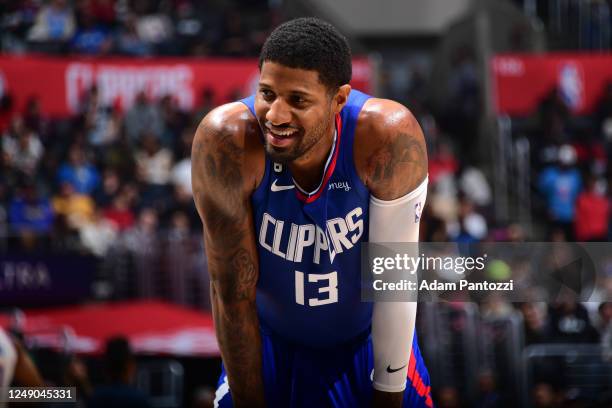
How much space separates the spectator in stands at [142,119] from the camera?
41.2ft

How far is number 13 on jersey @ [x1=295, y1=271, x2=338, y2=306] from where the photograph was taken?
363 cm

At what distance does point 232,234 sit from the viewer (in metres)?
3.44

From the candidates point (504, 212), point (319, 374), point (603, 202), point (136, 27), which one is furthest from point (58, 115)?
point (319, 374)

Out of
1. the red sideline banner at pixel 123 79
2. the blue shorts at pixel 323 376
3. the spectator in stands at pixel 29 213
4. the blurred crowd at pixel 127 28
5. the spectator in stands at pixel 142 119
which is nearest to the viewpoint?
the blue shorts at pixel 323 376

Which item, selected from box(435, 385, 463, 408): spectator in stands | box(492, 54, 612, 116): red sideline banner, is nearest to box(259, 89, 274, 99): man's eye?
box(435, 385, 463, 408): spectator in stands

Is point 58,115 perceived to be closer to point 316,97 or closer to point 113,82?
point 113,82

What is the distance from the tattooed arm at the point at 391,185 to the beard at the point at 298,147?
0.20m

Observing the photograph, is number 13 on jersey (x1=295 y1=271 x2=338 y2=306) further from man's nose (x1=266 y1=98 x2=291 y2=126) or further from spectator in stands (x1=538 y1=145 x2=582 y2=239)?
spectator in stands (x1=538 y1=145 x2=582 y2=239)

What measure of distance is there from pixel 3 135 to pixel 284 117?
9254mm

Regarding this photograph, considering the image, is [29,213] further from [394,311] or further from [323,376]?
[394,311]

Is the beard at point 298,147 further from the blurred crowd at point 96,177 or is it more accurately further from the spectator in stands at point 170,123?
the spectator in stands at point 170,123

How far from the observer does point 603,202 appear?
12.2 meters

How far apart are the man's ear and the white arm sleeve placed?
0.34m
